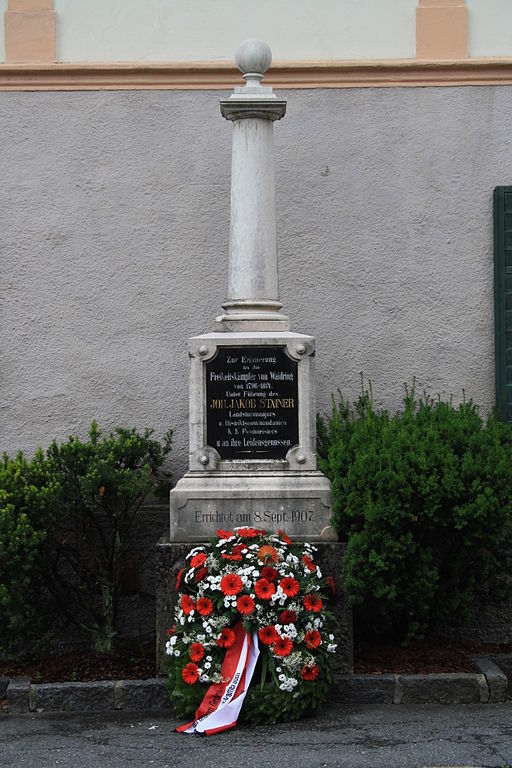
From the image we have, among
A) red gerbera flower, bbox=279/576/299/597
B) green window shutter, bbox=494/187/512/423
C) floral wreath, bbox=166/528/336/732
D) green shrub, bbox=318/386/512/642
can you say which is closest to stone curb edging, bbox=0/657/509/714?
floral wreath, bbox=166/528/336/732

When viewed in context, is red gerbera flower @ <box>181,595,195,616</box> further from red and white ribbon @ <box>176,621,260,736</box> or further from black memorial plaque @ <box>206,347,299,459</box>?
black memorial plaque @ <box>206,347,299,459</box>

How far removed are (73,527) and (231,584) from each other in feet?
4.88

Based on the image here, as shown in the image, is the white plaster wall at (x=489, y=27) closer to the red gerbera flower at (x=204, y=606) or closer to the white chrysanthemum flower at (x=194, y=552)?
the white chrysanthemum flower at (x=194, y=552)

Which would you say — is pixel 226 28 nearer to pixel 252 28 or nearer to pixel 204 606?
pixel 252 28

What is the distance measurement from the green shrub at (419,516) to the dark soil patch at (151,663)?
0.41ft

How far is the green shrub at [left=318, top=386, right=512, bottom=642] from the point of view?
5.88 metres

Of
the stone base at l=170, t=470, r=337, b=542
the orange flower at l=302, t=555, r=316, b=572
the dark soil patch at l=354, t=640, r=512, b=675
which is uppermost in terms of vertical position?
the stone base at l=170, t=470, r=337, b=542

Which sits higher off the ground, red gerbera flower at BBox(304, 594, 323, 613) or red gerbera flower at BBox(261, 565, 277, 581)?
red gerbera flower at BBox(261, 565, 277, 581)

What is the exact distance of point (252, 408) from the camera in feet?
20.8

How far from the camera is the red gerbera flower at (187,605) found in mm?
5734

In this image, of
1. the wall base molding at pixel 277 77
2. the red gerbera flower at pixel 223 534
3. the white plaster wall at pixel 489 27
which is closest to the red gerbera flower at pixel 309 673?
the red gerbera flower at pixel 223 534

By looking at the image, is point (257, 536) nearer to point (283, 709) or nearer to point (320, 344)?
point (283, 709)

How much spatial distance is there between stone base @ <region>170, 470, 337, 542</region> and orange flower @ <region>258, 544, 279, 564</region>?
1.30ft

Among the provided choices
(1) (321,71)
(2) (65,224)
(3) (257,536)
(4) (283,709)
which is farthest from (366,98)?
(4) (283,709)
